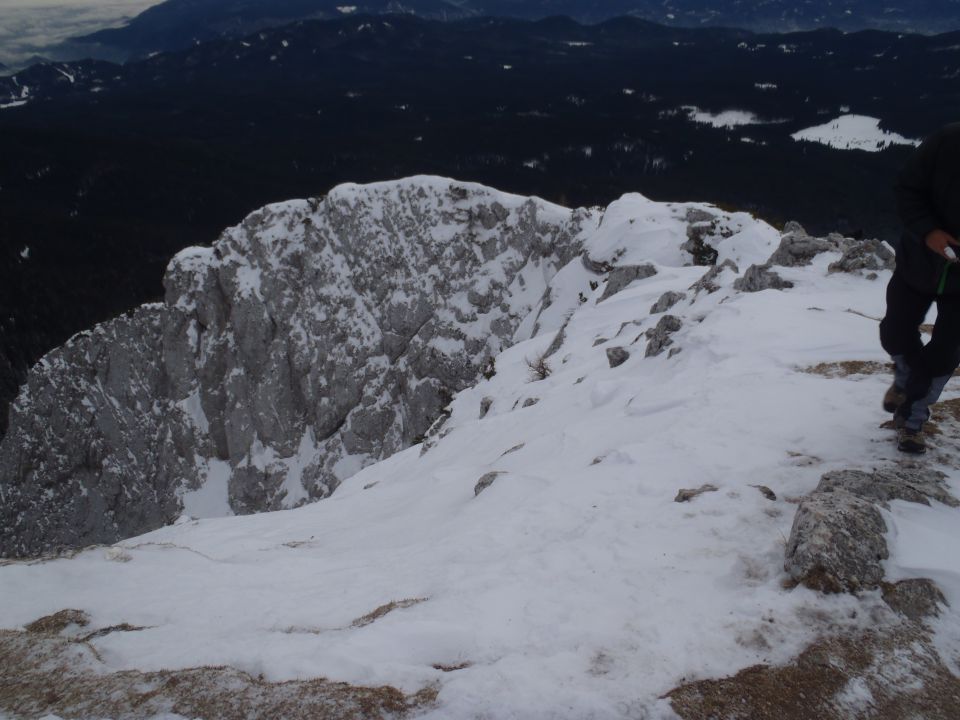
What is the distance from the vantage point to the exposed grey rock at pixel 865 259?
14164 mm

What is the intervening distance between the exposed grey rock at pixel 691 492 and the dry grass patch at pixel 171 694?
318 cm

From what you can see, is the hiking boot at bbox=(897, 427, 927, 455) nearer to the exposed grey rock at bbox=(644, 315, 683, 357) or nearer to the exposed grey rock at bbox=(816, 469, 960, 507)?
the exposed grey rock at bbox=(816, 469, 960, 507)

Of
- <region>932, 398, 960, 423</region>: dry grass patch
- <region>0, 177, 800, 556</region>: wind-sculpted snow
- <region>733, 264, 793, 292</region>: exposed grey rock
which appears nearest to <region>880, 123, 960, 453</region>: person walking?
<region>932, 398, 960, 423</region>: dry grass patch

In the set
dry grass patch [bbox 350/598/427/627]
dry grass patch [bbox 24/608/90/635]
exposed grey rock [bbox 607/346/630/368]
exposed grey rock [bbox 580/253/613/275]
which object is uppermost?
dry grass patch [bbox 350/598/427/627]

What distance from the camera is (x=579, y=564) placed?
200 inches

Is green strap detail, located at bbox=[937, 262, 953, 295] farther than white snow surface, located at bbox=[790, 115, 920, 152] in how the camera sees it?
No

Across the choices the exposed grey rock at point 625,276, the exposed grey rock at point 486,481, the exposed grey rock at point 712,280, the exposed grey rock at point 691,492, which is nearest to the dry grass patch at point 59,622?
the exposed grey rock at point 486,481

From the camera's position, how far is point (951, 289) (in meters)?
5.02

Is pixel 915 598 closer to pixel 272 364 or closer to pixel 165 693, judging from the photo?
pixel 165 693

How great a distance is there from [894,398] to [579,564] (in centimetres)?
382

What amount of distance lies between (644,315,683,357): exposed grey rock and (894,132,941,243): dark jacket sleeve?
23.4 ft

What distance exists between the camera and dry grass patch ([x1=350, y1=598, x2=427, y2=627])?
189 inches

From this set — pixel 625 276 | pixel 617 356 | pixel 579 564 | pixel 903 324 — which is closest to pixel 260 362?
pixel 625 276

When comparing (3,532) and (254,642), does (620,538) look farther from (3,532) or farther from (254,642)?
(3,532)
